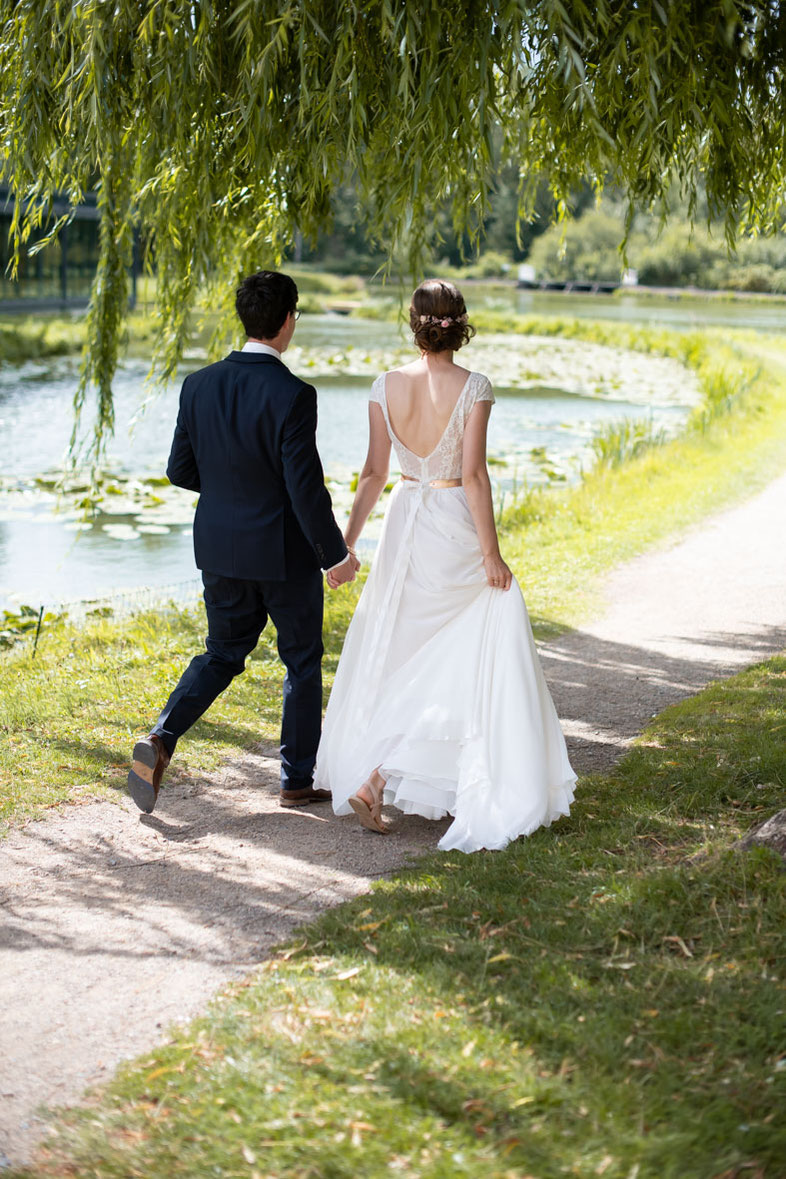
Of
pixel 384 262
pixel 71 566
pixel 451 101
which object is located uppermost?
pixel 451 101

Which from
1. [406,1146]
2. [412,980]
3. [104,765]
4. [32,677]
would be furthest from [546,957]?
[32,677]

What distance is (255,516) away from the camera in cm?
457

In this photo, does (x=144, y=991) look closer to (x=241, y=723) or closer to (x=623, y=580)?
(x=241, y=723)

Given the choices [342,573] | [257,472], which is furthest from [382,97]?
[342,573]

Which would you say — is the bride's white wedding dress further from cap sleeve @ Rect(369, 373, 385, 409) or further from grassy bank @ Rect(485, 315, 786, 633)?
grassy bank @ Rect(485, 315, 786, 633)

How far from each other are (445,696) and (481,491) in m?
0.79

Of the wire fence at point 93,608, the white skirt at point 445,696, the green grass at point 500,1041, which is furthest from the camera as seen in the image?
the wire fence at point 93,608

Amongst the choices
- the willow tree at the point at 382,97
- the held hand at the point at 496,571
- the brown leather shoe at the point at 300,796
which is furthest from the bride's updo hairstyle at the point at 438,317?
the brown leather shoe at the point at 300,796

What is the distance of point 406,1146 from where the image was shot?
2520mm

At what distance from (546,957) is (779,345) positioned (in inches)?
1200

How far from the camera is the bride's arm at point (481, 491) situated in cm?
444

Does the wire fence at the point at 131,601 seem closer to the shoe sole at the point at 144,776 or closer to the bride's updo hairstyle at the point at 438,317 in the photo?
the shoe sole at the point at 144,776

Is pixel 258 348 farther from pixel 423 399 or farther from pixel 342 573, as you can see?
pixel 342 573

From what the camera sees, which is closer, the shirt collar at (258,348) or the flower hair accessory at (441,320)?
the flower hair accessory at (441,320)
